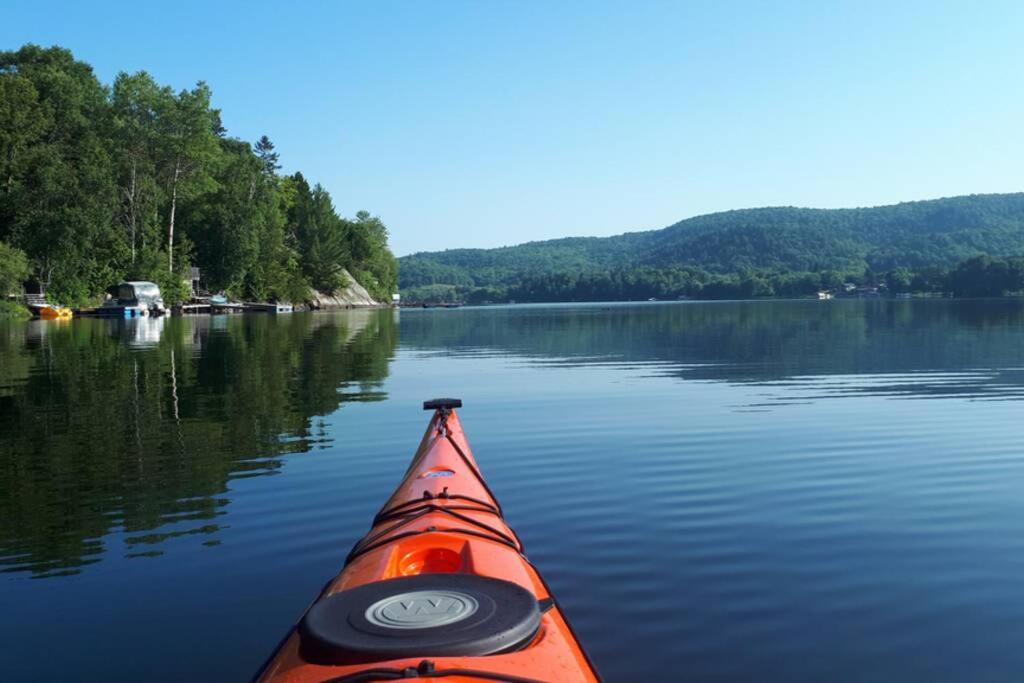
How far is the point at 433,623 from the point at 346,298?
139 meters

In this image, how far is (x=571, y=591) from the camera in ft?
24.9

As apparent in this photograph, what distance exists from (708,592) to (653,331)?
47.5m

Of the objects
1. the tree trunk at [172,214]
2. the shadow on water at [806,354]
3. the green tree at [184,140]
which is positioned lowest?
the shadow on water at [806,354]

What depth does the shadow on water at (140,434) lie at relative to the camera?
9.80 m

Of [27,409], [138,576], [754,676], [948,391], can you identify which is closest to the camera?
[754,676]

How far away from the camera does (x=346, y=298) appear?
14012cm

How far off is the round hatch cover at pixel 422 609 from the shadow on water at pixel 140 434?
5394 mm

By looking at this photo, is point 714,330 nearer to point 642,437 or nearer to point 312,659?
point 642,437

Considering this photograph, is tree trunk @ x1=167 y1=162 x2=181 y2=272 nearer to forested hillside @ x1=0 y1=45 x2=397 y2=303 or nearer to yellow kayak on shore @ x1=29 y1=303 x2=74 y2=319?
forested hillside @ x1=0 y1=45 x2=397 y2=303

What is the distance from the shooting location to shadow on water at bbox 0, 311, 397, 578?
9805 mm

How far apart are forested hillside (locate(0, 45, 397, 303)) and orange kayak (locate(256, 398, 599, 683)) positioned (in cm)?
6179

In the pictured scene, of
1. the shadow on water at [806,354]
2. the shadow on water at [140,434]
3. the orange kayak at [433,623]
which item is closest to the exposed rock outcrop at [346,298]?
the shadow on water at [806,354]

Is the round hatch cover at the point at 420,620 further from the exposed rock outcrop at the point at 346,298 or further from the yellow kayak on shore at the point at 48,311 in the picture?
the exposed rock outcrop at the point at 346,298

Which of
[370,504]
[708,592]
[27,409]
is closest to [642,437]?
[370,504]
